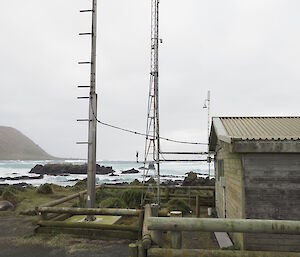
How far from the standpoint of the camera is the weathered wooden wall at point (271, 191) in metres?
6.70

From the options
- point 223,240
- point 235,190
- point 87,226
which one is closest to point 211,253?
point 235,190

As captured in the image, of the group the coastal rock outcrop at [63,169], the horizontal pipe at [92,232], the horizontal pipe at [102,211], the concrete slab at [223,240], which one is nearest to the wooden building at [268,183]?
the concrete slab at [223,240]

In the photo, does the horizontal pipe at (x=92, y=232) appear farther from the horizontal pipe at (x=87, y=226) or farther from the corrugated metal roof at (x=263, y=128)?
the corrugated metal roof at (x=263, y=128)

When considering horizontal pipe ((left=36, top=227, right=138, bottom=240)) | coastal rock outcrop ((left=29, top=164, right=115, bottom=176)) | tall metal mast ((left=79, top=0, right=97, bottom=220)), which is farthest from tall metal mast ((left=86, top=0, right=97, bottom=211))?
coastal rock outcrop ((left=29, top=164, right=115, bottom=176))

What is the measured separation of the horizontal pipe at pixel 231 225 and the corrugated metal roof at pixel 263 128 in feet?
8.76

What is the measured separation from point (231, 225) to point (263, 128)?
17.3ft

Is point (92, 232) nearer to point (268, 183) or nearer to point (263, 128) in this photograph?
point (268, 183)

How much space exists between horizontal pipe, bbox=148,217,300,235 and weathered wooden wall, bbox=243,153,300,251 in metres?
2.24

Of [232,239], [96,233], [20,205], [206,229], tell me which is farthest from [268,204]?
[20,205]

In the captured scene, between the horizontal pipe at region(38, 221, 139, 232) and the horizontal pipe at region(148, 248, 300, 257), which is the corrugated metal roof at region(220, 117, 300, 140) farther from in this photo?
the horizontal pipe at region(38, 221, 139, 232)

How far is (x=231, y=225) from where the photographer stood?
187 inches

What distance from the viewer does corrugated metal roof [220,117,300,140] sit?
7.39 m

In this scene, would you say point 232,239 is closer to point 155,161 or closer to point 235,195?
point 235,195

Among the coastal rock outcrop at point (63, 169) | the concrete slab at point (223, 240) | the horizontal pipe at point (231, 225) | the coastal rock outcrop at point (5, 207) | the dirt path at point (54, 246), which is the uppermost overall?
the horizontal pipe at point (231, 225)
